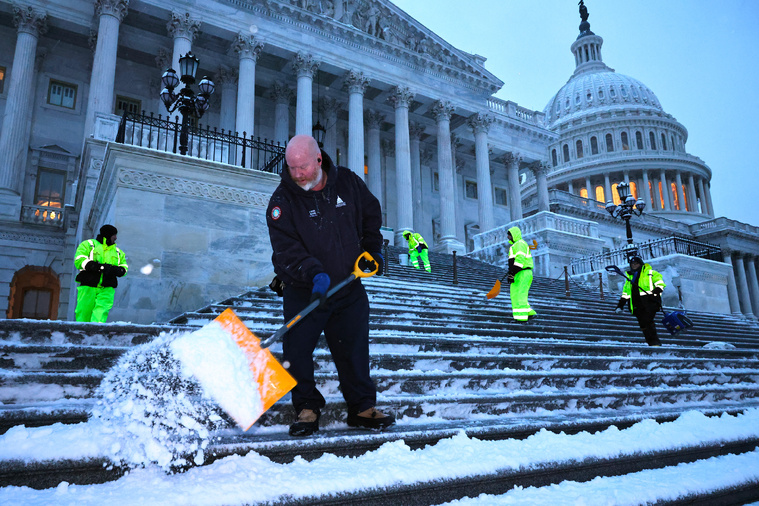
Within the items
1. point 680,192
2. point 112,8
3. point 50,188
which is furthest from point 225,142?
point 680,192

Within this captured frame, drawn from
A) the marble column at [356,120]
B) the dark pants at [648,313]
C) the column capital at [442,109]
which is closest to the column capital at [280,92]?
the marble column at [356,120]

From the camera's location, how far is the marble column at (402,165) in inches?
1086

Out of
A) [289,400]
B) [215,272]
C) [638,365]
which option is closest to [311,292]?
[289,400]

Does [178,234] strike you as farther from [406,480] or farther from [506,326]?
[406,480]

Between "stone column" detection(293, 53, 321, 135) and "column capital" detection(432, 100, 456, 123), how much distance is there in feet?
25.5

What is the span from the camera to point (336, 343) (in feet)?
12.1

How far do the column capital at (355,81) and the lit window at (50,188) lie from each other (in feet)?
48.6

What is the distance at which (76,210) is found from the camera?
18.8m

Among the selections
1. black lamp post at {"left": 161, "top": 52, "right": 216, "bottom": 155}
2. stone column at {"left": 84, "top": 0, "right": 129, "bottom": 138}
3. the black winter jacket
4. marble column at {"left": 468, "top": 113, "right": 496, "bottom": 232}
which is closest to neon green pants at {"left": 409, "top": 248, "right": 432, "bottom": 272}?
black lamp post at {"left": 161, "top": 52, "right": 216, "bottom": 155}

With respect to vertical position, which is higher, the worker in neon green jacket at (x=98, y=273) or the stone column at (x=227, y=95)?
the stone column at (x=227, y=95)

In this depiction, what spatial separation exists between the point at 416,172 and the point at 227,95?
44.5 ft

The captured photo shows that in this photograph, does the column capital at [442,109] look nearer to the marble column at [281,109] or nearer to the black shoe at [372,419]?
the marble column at [281,109]

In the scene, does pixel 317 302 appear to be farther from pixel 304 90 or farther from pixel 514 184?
pixel 514 184

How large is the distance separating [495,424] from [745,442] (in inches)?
88.2
